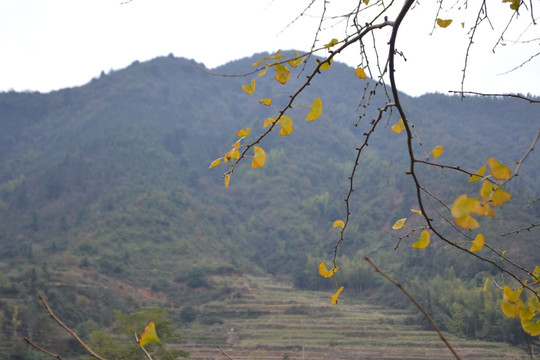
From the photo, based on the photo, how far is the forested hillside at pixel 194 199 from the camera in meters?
17.0

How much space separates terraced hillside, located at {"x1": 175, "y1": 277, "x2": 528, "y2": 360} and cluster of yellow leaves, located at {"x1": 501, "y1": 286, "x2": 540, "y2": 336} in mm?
10808

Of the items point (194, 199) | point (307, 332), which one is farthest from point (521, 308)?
point (194, 199)

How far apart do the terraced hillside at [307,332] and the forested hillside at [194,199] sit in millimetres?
1197

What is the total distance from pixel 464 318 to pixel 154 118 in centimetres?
3137

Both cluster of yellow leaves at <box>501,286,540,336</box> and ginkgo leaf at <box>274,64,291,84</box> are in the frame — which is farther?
ginkgo leaf at <box>274,64,291,84</box>

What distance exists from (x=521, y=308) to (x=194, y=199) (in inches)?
1222

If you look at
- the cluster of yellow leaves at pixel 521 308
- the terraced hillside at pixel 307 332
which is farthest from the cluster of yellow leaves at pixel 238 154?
the terraced hillside at pixel 307 332

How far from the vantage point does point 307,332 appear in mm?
15742

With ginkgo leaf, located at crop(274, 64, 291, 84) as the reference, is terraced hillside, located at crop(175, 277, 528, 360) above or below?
below

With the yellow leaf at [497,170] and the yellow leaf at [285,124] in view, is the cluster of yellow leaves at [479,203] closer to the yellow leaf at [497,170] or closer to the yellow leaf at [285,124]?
the yellow leaf at [497,170]

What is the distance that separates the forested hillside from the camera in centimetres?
1698

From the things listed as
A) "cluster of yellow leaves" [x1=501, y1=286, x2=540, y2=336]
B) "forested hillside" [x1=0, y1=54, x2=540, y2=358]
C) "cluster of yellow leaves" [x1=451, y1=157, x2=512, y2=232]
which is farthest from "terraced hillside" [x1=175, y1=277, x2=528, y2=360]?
"cluster of yellow leaves" [x1=451, y1=157, x2=512, y2=232]

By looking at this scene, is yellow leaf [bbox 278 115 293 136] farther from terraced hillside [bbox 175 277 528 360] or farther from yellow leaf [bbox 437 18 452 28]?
terraced hillside [bbox 175 277 528 360]


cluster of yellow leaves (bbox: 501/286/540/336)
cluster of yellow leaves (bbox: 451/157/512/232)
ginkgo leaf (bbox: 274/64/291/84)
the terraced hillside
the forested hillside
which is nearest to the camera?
cluster of yellow leaves (bbox: 451/157/512/232)
